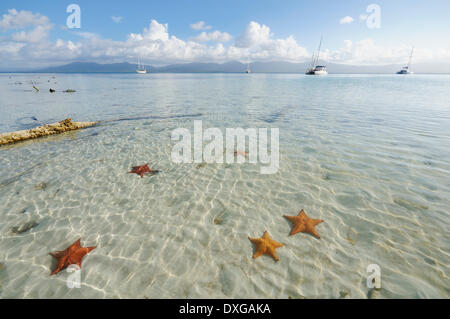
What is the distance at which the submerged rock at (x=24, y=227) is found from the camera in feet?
16.0

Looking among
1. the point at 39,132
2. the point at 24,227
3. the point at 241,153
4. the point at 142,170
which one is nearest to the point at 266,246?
the point at 241,153

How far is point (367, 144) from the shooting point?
959 centimetres

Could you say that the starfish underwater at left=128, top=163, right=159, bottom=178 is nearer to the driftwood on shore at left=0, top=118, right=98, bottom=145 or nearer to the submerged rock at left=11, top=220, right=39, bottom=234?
the submerged rock at left=11, top=220, right=39, bottom=234

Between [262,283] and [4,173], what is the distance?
10.3m

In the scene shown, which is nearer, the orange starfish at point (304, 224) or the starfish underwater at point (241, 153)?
the orange starfish at point (304, 224)

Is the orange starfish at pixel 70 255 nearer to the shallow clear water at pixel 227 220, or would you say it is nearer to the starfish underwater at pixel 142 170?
the shallow clear water at pixel 227 220

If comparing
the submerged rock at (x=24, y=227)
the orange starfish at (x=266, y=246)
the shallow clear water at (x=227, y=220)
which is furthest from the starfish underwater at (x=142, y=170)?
the orange starfish at (x=266, y=246)

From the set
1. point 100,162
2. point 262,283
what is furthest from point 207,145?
point 262,283

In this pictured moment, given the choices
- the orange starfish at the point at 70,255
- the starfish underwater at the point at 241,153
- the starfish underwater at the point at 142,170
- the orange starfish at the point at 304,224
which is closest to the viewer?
the orange starfish at the point at 70,255

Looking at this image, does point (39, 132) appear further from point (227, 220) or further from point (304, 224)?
point (304, 224)

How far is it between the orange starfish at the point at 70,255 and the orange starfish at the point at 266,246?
3.71 meters

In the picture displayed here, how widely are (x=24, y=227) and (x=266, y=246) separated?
6.22 metres

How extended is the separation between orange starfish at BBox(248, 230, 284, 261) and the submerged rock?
5.76 meters
